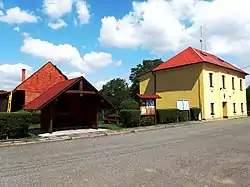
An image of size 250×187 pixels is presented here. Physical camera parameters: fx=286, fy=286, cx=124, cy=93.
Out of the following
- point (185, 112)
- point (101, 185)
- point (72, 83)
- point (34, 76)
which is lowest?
point (101, 185)

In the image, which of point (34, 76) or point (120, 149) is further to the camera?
point (34, 76)

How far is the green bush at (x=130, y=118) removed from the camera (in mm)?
22281

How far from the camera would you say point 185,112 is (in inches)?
1104

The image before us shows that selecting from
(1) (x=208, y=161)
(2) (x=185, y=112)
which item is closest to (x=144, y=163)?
(1) (x=208, y=161)

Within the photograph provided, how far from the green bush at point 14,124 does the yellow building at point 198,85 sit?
58.6ft

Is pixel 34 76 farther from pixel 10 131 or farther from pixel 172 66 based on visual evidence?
pixel 10 131

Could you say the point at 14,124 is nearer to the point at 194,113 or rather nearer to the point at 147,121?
the point at 147,121

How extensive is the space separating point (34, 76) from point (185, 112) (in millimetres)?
18884

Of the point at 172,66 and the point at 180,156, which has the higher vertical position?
the point at 172,66

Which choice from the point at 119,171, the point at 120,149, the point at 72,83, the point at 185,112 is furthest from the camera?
the point at 185,112

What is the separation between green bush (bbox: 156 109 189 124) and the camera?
24938 millimetres

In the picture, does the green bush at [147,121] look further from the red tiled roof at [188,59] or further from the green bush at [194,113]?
the red tiled roof at [188,59]

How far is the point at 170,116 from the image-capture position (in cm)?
2589

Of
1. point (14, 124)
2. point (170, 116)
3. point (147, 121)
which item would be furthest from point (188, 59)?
point (14, 124)
